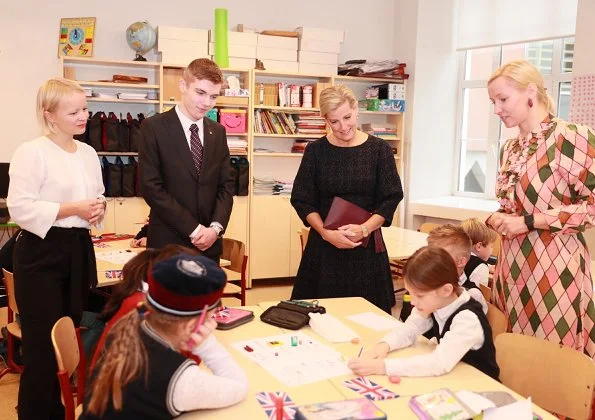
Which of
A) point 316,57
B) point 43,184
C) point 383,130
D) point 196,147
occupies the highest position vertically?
point 316,57

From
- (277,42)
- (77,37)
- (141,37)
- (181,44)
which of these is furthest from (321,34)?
(77,37)

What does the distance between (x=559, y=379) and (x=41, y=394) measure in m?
2.04

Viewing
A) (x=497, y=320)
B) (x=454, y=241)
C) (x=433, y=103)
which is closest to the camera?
(x=497, y=320)

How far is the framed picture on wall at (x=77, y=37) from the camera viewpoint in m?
5.61

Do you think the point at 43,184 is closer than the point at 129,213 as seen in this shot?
Yes

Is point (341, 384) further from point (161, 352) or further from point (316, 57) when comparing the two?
point (316, 57)

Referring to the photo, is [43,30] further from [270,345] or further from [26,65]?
[270,345]

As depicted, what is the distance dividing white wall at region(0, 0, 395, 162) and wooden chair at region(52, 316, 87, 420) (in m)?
4.07

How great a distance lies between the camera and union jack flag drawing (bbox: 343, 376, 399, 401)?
1742 millimetres

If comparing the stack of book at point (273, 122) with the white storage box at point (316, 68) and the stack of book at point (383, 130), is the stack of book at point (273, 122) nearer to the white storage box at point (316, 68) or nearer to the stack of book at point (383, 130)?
the white storage box at point (316, 68)

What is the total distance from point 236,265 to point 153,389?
101 inches

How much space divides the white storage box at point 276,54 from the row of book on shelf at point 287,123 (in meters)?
0.55

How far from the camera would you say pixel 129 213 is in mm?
5715

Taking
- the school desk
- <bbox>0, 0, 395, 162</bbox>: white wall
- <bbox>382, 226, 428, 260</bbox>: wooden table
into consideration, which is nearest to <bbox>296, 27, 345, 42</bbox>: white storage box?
<bbox>0, 0, 395, 162</bbox>: white wall
